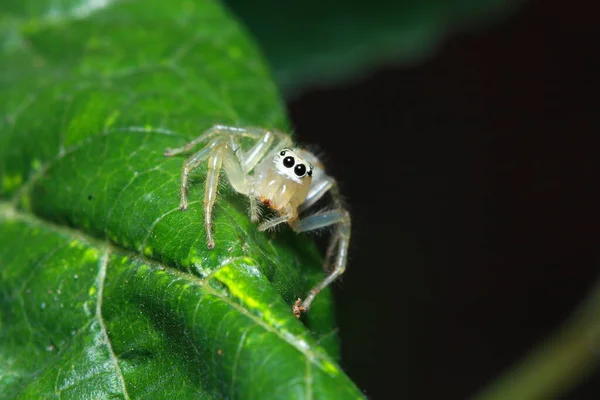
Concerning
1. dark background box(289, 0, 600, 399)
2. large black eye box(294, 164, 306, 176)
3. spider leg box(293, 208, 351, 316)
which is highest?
large black eye box(294, 164, 306, 176)

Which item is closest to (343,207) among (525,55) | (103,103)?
(103,103)

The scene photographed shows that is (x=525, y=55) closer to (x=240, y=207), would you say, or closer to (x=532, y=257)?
(x=532, y=257)

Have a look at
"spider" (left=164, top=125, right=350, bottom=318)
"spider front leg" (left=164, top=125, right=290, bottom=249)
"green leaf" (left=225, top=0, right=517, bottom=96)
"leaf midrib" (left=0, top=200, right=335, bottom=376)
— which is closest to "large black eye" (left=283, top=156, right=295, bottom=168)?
"spider" (left=164, top=125, right=350, bottom=318)

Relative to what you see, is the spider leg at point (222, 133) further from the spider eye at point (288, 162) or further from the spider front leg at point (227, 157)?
the spider eye at point (288, 162)

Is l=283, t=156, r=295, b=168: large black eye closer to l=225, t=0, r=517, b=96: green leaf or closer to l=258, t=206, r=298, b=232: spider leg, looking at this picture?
l=258, t=206, r=298, b=232: spider leg

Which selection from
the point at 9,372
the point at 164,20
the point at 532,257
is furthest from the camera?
the point at 532,257

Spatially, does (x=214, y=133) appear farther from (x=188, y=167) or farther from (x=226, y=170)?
(x=188, y=167)

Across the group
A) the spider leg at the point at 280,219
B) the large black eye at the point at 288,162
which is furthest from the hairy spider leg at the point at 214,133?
the spider leg at the point at 280,219
